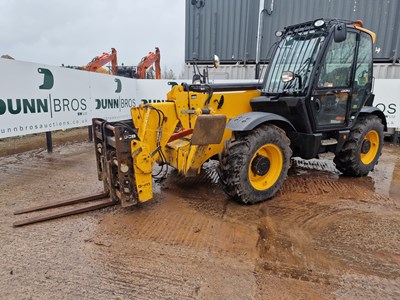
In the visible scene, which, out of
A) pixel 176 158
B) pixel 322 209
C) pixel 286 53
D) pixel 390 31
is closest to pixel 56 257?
pixel 176 158

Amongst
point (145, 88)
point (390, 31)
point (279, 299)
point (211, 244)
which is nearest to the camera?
point (279, 299)

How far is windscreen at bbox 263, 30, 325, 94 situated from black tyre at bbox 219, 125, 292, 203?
2.70 feet

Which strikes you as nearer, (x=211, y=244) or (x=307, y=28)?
(x=211, y=244)

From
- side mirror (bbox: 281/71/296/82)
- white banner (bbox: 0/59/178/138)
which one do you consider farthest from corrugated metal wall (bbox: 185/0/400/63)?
side mirror (bbox: 281/71/296/82)

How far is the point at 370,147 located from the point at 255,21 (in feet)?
19.5

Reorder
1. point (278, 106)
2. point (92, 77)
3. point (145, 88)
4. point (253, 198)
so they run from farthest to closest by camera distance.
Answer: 1. point (145, 88)
2. point (92, 77)
3. point (278, 106)
4. point (253, 198)

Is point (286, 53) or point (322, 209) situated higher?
point (286, 53)

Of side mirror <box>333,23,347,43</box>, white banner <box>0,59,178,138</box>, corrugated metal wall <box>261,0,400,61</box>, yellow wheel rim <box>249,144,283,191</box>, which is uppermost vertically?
corrugated metal wall <box>261,0,400,61</box>

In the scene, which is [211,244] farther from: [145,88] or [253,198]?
[145,88]

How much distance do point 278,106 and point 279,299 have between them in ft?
9.27

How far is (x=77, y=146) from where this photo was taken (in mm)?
7688

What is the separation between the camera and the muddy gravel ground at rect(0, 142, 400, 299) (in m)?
2.34

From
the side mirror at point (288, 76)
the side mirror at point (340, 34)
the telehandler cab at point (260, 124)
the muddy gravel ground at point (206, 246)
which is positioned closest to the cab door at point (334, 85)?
the telehandler cab at point (260, 124)

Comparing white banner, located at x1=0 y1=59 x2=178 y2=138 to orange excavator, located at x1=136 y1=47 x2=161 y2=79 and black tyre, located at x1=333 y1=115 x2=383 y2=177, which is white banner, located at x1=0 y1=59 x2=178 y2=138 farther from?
black tyre, located at x1=333 y1=115 x2=383 y2=177
